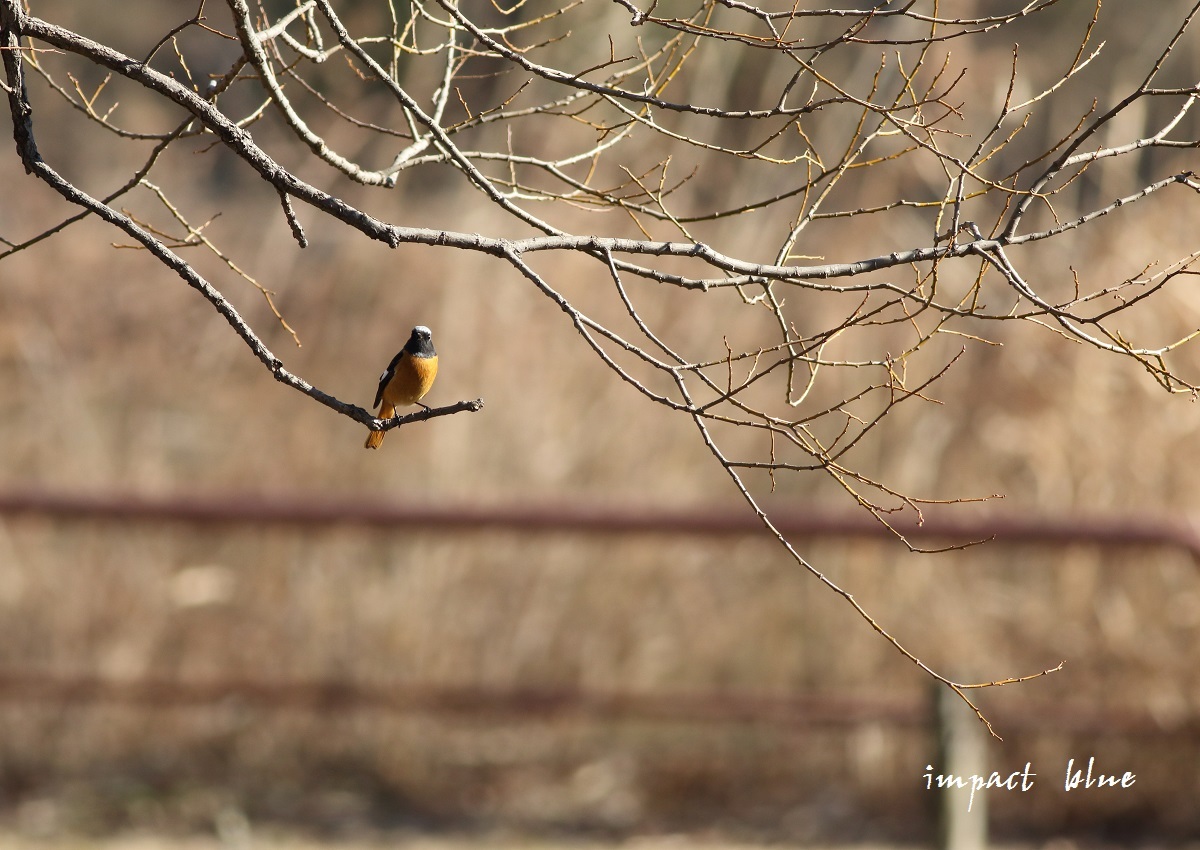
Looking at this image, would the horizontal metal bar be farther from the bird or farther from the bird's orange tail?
the bird

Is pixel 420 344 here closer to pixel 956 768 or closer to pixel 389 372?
pixel 389 372

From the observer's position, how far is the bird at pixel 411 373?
2590mm

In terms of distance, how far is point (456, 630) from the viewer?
19.2 feet

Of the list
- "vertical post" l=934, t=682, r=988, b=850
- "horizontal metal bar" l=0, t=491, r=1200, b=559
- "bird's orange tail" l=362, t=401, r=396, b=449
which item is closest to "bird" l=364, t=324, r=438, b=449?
"bird's orange tail" l=362, t=401, r=396, b=449

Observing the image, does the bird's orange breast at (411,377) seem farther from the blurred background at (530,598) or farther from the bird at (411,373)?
the blurred background at (530,598)

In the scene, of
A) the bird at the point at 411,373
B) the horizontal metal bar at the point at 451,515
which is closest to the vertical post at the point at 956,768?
the horizontal metal bar at the point at 451,515

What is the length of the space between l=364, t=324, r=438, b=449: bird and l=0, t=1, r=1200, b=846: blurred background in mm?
2487

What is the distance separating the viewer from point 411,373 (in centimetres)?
261

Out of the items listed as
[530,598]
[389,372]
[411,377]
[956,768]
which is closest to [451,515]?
[530,598]

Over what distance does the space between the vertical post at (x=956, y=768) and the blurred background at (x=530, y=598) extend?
24cm

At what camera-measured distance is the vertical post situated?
4719mm

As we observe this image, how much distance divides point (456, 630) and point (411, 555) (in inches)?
14.8

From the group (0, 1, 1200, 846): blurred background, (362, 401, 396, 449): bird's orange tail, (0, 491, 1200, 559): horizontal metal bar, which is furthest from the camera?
(0, 1, 1200, 846): blurred background

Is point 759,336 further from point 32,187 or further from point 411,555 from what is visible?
point 32,187
